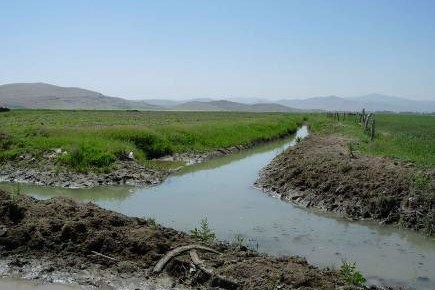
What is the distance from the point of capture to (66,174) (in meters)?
18.5

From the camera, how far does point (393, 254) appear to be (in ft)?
34.6

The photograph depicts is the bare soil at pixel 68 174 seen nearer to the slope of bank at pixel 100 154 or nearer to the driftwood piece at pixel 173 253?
the slope of bank at pixel 100 154

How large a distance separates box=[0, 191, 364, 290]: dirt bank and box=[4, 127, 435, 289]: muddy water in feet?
6.06

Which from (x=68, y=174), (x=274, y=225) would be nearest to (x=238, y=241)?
(x=274, y=225)

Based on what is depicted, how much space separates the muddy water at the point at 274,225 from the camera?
9906 mm

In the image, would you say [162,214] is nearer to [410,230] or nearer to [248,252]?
[248,252]

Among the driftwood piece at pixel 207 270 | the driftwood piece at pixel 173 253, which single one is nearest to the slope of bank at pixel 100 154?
the driftwood piece at pixel 173 253

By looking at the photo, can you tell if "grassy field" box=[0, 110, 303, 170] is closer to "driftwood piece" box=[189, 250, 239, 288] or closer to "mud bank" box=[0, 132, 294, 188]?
"mud bank" box=[0, 132, 294, 188]

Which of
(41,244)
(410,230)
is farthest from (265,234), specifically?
(41,244)

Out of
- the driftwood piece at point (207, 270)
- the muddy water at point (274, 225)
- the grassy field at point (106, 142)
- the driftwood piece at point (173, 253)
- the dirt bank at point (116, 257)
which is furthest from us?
the grassy field at point (106, 142)

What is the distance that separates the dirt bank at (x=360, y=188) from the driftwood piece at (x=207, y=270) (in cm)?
632

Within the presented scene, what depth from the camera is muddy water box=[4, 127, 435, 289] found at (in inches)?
390

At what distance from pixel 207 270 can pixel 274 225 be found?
4.91m

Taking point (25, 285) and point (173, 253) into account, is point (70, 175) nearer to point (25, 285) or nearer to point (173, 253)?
point (25, 285)
